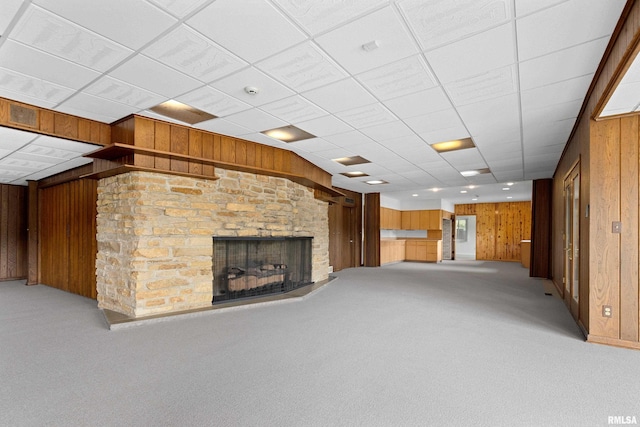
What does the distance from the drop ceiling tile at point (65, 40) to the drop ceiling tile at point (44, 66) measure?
9cm

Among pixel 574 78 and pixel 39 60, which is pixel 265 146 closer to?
pixel 39 60

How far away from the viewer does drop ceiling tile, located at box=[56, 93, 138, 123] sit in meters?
3.34

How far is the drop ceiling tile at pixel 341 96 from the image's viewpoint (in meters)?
3.04

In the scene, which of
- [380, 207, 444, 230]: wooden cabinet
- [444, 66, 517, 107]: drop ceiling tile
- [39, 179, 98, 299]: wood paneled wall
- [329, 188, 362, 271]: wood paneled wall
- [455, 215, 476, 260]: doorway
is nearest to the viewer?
[444, 66, 517, 107]: drop ceiling tile

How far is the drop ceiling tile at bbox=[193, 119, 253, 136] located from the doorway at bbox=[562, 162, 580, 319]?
4401 millimetres

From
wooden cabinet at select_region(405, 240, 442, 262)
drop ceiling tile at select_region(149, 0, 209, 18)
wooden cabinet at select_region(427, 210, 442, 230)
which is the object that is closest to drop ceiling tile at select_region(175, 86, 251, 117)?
drop ceiling tile at select_region(149, 0, 209, 18)

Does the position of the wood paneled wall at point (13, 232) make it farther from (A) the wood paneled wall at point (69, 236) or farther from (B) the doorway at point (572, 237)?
(B) the doorway at point (572, 237)

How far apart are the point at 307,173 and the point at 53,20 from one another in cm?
427

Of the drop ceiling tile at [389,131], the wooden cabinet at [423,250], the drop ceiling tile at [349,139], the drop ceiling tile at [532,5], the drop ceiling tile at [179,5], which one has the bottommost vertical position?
the wooden cabinet at [423,250]

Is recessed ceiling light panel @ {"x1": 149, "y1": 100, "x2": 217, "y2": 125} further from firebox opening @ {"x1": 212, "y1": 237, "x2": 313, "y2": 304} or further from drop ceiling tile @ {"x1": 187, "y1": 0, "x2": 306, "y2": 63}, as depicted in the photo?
firebox opening @ {"x1": 212, "y1": 237, "x2": 313, "y2": 304}

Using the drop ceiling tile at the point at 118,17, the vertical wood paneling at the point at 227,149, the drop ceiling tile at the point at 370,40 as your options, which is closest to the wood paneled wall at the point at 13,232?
the vertical wood paneling at the point at 227,149

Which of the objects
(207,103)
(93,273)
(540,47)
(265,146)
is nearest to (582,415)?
(540,47)

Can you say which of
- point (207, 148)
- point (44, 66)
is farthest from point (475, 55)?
point (44, 66)

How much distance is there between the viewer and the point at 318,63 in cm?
263
